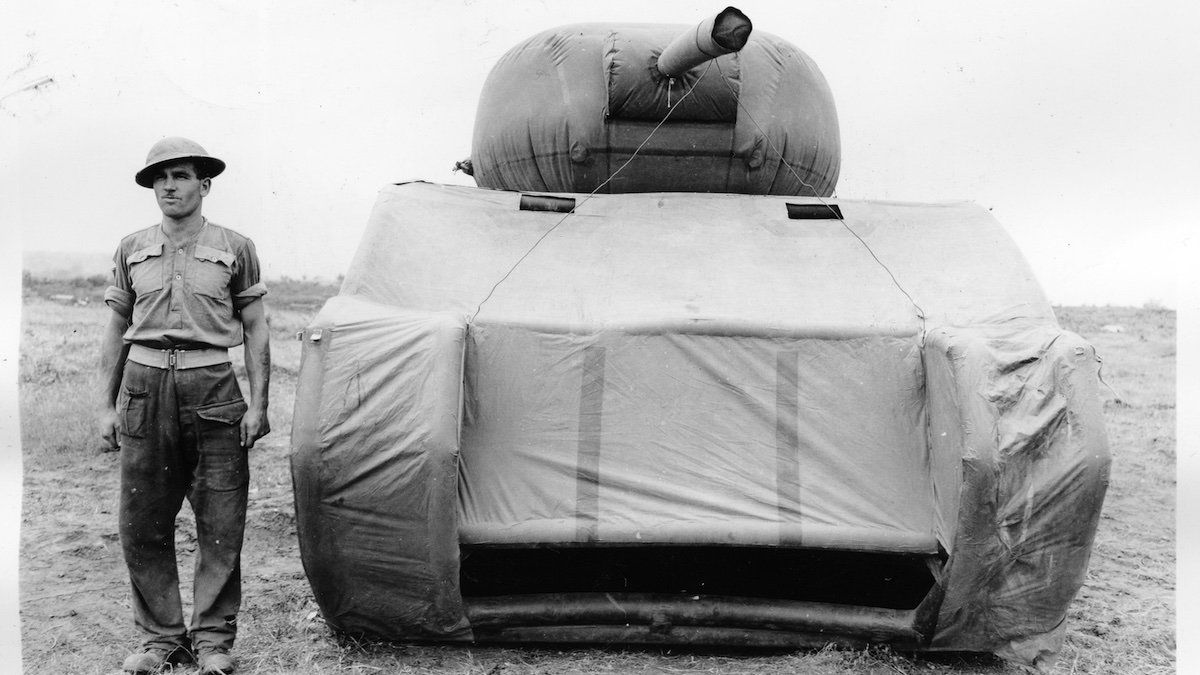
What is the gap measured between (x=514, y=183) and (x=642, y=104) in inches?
34.1

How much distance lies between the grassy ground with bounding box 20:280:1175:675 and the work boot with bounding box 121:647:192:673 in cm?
16

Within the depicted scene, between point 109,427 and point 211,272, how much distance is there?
2.34 ft

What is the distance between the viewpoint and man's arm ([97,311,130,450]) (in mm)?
4055

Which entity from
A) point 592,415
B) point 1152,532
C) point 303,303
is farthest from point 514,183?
point 303,303

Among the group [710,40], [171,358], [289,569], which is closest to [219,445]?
[171,358]

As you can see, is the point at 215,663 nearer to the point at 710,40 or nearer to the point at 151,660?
the point at 151,660

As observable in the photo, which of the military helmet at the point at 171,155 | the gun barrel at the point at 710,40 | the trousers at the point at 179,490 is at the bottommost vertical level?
the trousers at the point at 179,490

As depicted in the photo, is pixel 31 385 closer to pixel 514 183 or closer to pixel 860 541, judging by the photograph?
pixel 514 183

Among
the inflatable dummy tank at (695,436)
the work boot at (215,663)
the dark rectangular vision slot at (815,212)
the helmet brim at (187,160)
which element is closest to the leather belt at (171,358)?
the inflatable dummy tank at (695,436)

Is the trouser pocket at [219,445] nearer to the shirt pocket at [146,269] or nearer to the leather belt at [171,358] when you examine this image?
the leather belt at [171,358]

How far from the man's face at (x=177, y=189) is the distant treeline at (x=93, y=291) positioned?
5.22 meters

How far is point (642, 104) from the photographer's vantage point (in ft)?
17.0

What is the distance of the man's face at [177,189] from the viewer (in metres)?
4.02

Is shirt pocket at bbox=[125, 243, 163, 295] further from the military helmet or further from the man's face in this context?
the military helmet
